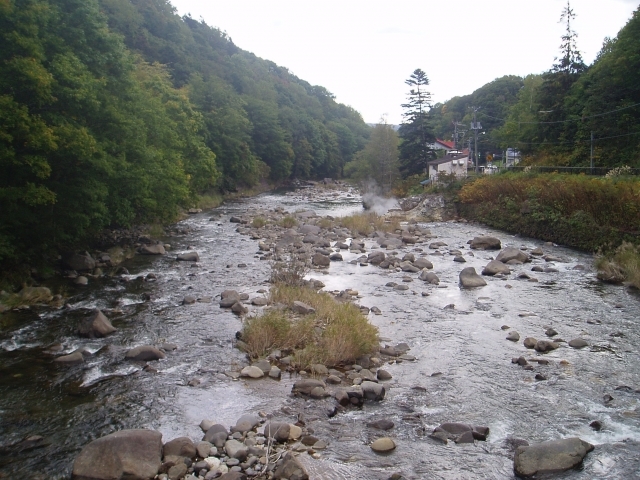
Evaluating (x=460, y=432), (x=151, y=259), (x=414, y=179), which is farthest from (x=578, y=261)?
(x=414, y=179)

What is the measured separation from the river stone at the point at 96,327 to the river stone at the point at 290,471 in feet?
25.7

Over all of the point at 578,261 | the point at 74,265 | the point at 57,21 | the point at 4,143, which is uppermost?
the point at 57,21

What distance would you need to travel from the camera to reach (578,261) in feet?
75.5

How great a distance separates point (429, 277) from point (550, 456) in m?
12.8

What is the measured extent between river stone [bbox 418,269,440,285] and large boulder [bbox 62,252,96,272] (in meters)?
13.4

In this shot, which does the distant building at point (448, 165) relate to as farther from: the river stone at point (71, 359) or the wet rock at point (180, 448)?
the wet rock at point (180, 448)

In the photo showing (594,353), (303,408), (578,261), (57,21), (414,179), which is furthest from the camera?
(414,179)

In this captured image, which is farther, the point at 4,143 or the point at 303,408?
the point at 4,143

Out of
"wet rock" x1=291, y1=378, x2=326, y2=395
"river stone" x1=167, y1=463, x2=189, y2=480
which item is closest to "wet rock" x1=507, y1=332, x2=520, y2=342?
"wet rock" x1=291, y1=378, x2=326, y2=395

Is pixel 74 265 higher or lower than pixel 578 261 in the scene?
higher

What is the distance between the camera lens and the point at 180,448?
7.74m

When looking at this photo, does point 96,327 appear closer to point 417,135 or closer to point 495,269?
point 495,269

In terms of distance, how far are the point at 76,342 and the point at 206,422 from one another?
576 cm

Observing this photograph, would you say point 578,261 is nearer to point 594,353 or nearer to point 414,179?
point 594,353
